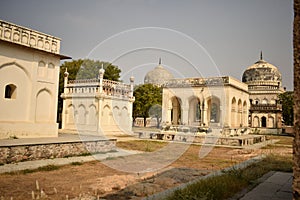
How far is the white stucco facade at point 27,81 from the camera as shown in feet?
38.6

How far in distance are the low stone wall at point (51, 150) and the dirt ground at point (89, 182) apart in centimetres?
152

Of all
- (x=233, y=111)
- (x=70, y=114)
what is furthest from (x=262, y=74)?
(x=70, y=114)

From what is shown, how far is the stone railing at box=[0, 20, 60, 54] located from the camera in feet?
38.9

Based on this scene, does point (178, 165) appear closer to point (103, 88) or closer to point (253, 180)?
point (253, 180)

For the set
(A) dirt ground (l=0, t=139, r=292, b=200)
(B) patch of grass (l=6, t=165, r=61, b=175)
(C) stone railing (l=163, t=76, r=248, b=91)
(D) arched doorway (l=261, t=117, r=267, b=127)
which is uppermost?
(C) stone railing (l=163, t=76, r=248, b=91)

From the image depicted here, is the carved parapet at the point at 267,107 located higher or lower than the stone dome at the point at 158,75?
lower

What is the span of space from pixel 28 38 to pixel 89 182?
8.70 metres

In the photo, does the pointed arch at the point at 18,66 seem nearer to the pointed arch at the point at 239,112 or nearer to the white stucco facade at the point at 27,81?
the white stucco facade at the point at 27,81

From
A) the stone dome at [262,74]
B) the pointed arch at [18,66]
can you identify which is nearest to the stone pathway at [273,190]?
the pointed arch at [18,66]

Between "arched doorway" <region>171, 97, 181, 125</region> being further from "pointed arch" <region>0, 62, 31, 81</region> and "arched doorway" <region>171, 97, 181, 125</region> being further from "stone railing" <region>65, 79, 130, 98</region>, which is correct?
"pointed arch" <region>0, 62, 31, 81</region>

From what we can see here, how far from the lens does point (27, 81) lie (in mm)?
12844

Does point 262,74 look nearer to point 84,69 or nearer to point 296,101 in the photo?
point 84,69

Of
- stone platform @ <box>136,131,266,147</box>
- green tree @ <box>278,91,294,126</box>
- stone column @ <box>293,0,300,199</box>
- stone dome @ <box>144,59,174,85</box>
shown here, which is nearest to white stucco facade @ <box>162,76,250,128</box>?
stone platform @ <box>136,131,266,147</box>

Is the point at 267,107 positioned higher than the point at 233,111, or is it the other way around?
the point at 267,107
